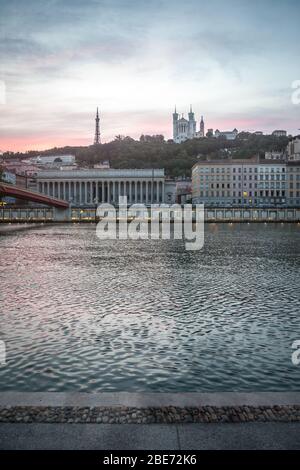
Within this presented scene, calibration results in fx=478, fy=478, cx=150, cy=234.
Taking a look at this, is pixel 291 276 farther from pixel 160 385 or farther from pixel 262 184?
pixel 262 184

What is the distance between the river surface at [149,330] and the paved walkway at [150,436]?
7.47 feet

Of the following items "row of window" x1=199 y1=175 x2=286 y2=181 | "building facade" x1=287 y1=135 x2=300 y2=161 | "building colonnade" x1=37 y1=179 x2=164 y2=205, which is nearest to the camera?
"row of window" x1=199 y1=175 x2=286 y2=181

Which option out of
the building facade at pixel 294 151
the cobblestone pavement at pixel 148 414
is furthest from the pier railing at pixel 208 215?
the cobblestone pavement at pixel 148 414

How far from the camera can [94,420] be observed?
6.82 meters

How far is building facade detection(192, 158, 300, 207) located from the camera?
147 m

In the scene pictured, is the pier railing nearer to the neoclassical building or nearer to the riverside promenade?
the neoclassical building

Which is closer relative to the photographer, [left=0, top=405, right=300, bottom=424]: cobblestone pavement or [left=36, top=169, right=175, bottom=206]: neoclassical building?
[left=0, top=405, right=300, bottom=424]: cobblestone pavement

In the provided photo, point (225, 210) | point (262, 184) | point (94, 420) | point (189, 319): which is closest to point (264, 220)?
point (225, 210)

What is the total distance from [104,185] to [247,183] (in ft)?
181

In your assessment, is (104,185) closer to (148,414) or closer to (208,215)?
(208,215)

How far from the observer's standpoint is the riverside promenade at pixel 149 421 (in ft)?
20.1

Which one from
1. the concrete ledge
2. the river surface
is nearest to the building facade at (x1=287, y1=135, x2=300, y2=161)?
the river surface

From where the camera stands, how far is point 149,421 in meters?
6.80
